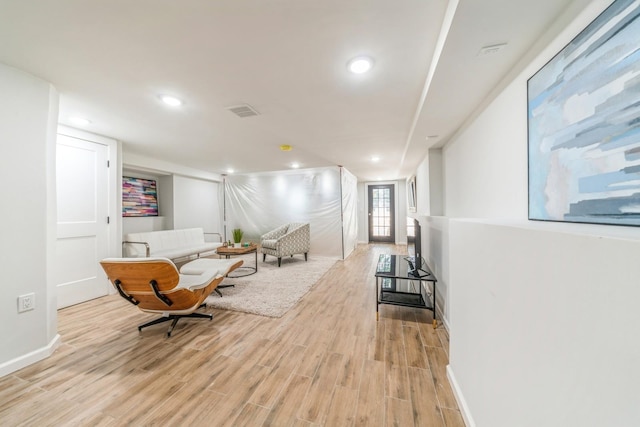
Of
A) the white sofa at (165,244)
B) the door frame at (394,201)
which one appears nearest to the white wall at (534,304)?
the white sofa at (165,244)

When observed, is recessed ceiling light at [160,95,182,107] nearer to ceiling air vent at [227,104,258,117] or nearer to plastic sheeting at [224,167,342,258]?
ceiling air vent at [227,104,258,117]

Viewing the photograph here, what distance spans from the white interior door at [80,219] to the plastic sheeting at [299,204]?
127 inches

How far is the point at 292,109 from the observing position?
7.59 feet

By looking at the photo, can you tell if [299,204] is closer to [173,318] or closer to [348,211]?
[348,211]

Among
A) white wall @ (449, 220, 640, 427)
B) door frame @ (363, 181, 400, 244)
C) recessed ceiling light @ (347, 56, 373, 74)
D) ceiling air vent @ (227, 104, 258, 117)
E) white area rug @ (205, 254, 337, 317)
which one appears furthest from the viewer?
door frame @ (363, 181, 400, 244)

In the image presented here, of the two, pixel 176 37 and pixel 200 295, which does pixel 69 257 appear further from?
pixel 176 37

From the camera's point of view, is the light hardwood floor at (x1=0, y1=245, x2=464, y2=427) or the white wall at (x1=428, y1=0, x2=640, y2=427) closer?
the white wall at (x1=428, y1=0, x2=640, y2=427)

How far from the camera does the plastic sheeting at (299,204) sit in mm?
5289


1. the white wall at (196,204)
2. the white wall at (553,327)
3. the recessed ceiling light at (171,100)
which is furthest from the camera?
the white wall at (196,204)

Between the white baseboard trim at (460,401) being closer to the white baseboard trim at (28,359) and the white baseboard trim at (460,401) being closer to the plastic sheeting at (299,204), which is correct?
the white baseboard trim at (28,359)

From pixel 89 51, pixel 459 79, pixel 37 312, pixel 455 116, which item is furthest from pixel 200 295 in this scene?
pixel 455 116

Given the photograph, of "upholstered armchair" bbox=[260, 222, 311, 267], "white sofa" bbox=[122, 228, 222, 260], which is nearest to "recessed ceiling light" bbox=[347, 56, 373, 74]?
"upholstered armchair" bbox=[260, 222, 311, 267]

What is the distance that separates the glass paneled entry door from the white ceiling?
177 inches

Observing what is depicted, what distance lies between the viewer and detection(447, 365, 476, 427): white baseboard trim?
117 cm
